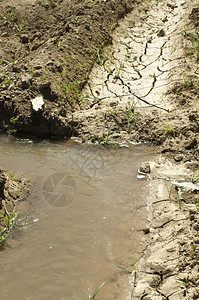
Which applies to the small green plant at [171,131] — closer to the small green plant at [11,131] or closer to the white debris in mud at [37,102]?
the white debris in mud at [37,102]

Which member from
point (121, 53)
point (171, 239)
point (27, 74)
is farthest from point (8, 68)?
point (171, 239)

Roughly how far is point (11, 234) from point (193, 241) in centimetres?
167

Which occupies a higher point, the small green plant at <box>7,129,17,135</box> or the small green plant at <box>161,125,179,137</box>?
→ the small green plant at <box>161,125,179,137</box>

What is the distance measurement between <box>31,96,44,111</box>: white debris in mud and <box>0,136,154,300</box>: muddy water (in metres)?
0.47

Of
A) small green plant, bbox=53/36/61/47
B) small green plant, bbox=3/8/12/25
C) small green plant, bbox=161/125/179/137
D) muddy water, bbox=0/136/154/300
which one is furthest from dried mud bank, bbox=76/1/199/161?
small green plant, bbox=3/8/12/25

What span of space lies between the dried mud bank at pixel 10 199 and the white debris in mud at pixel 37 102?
114 cm

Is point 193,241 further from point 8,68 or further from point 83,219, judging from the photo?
point 8,68

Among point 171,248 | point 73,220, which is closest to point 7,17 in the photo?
point 73,220

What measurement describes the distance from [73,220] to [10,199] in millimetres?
712

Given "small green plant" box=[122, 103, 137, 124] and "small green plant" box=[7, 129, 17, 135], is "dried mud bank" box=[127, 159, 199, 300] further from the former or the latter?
"small green plant" box=[7, 129, 17, 135]

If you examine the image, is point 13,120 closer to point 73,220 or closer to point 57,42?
point 57,42

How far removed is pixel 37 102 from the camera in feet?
15.6

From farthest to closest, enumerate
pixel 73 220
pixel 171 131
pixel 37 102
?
pixel 37 102, pixel 171 131, pixel 73 220

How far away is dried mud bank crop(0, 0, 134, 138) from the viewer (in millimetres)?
4801
